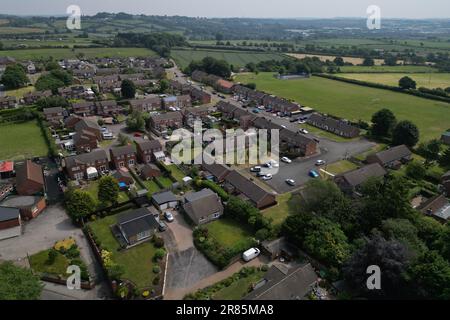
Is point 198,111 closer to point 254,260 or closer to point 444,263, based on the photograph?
point 254,260

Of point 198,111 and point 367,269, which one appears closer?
point 367,269

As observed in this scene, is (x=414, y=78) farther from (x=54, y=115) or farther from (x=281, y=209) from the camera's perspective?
(x=54, y=115)

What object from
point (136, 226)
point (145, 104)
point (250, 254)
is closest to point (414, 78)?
point (145, 104)

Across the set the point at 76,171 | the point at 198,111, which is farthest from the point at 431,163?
the point at 76,171

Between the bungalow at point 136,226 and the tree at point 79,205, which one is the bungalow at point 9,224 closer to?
the tree at point 79,205

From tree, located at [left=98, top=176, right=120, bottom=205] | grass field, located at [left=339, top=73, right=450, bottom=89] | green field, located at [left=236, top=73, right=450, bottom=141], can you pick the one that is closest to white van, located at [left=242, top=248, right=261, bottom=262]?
tree, located at [left=98, top=176, right=120, bottom=205]

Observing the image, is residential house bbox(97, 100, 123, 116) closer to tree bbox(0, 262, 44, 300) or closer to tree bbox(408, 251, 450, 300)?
tree bbox(0, 262, 44, 300)
